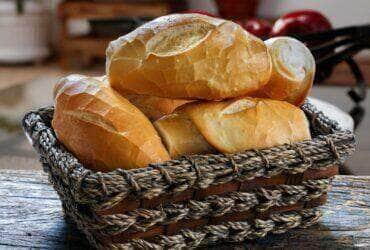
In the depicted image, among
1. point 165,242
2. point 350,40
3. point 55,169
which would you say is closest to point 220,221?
point 165,242

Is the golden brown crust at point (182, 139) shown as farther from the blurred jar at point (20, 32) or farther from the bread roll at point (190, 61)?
the blurred jar at point (20, 32)

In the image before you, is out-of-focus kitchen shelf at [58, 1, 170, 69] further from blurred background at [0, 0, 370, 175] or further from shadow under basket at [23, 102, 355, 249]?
shadow under basket at [23, 102, 355, 249]

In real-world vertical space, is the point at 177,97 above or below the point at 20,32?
above

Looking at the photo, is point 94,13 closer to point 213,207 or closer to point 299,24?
point 299,24

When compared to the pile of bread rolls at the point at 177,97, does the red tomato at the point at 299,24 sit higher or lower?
lower

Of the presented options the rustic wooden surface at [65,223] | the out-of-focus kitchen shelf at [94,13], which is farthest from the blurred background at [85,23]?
the rustic wooden surface at [65,223]

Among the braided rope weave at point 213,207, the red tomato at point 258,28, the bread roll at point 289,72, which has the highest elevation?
the bread roll at point 289,72

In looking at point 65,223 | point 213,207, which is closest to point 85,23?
point 65,223
